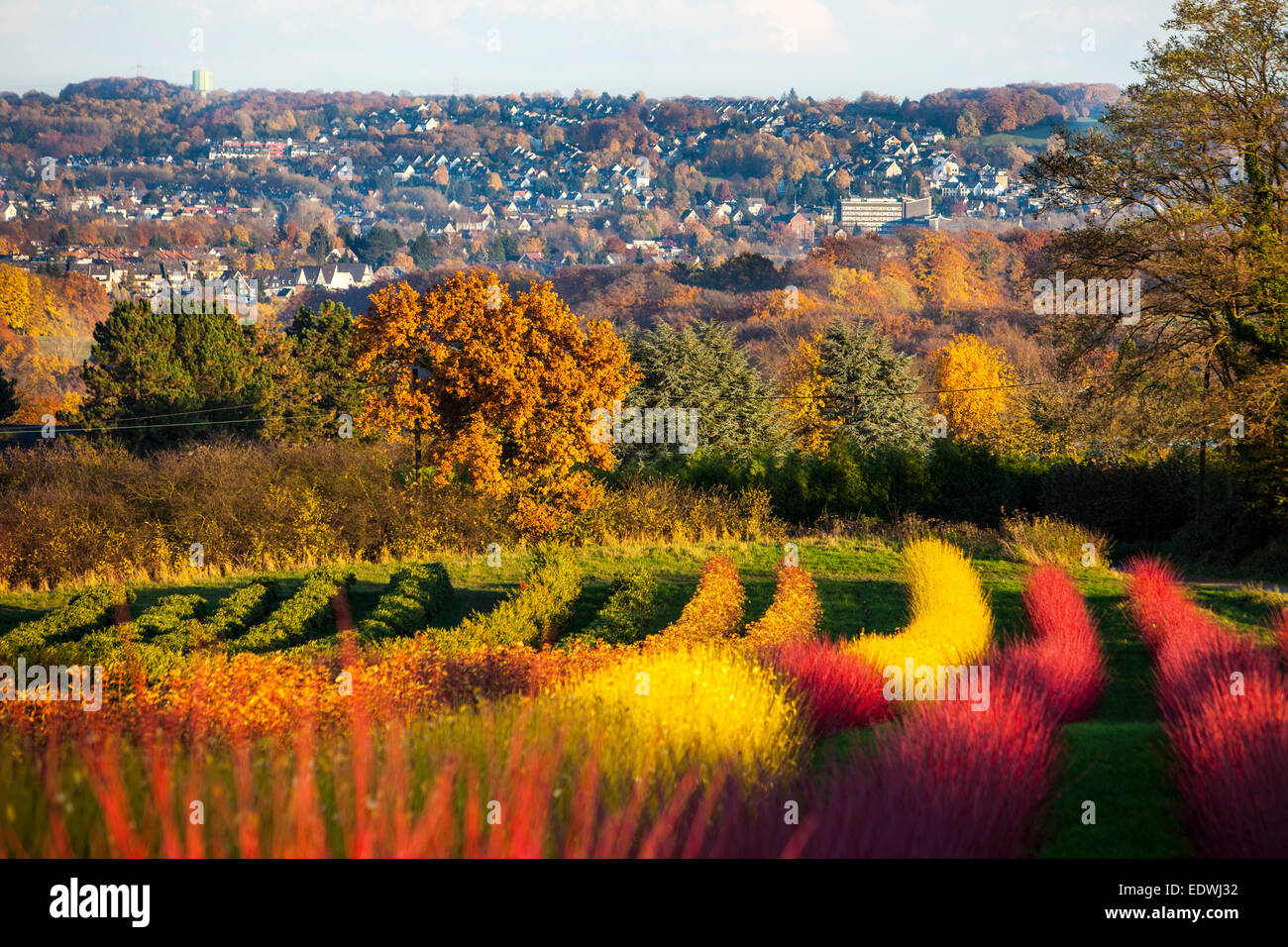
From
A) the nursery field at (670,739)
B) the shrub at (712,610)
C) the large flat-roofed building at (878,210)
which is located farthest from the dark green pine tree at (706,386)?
the large flat-roofed building at (878,210)

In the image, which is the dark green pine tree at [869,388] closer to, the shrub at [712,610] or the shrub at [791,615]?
the shrub at [712,610]

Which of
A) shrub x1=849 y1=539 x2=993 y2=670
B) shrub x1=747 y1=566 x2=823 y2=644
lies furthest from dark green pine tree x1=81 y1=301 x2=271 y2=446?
shrub x1=849 y1=539 x2=993 y2=670

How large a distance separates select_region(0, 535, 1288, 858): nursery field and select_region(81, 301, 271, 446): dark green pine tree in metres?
25.8

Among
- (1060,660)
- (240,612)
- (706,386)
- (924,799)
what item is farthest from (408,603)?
(706,386)

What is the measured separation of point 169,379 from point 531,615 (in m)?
30.5

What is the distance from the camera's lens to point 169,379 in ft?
124

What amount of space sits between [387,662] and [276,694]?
1517 millimetres

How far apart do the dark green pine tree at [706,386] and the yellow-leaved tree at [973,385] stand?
54.6ft

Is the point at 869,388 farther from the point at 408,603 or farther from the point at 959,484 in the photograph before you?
the point at 408,603

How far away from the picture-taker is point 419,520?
21109 millimetres

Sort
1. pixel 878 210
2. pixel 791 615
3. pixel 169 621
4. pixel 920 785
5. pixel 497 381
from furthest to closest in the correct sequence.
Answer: pixel 878 210 < pixel 497 381 < pixel 169 621 < pixel 791 615 < pixel 920 785

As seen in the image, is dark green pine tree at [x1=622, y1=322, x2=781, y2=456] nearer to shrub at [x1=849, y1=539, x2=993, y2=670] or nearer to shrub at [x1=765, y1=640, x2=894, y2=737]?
shrub at [x1=849, y1=539, x2=993, y2=670]
